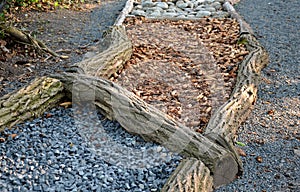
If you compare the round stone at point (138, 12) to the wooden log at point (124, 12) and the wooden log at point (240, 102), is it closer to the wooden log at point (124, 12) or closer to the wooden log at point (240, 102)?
the wooden log at point (124, 12)

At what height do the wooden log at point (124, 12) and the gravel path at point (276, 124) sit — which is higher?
the gravel path at point (276, 124)

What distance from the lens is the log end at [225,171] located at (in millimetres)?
3059

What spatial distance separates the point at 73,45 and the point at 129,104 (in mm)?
2414

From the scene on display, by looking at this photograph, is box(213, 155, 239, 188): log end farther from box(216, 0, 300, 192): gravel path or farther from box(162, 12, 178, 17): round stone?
box(162, 12, 178, 17): round stone

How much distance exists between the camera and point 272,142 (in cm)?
365

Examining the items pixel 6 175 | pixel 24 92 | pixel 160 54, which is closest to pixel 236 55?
pixel 160 54

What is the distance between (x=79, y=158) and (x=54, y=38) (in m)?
3.11

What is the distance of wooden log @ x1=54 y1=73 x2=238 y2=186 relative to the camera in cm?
309

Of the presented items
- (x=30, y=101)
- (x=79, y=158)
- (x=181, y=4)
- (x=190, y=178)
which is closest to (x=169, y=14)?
(x=181, y=4)

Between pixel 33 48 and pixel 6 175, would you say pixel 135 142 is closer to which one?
pixel 6 175

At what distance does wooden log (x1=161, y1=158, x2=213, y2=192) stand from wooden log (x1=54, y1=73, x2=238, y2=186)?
0.26 ft

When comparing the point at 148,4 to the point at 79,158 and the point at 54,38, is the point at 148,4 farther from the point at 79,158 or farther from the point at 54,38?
the point at 79,158

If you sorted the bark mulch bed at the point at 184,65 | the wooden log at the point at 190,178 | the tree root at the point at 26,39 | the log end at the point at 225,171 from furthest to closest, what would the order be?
the tree root at the point at 26,39, the bark mulch bed at the point at 184,65, the log end at the point at 225,171, the wooden log at the point at 190,178

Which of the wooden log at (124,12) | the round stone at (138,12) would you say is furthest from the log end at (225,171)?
the round stone at (138,12)
